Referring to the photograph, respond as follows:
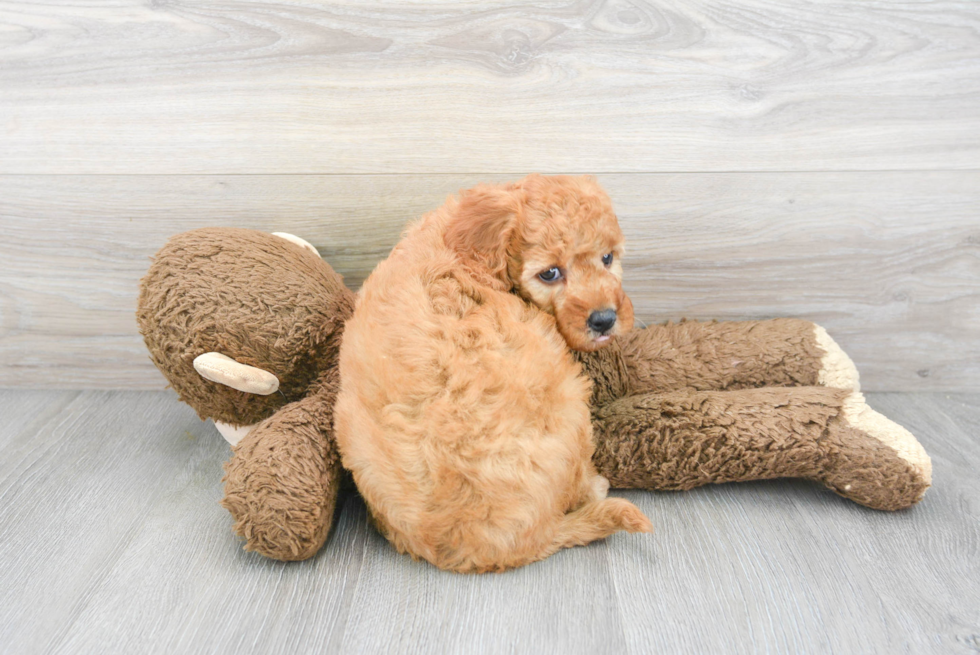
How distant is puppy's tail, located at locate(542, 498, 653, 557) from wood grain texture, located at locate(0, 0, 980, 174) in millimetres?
670

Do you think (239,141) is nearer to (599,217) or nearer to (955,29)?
(599,217)

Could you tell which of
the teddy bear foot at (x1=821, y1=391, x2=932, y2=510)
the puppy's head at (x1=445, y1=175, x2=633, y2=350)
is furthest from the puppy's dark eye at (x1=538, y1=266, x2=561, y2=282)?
the teddy bear foot at (x1=821, y1=391, x2=932, y2=510)

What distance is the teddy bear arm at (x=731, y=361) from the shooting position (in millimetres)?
1214

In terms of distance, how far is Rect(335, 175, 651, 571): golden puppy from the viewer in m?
0.87

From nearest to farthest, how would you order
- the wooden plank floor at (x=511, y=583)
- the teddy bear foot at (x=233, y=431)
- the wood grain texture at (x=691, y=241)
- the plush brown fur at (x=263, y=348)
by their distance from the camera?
1. the wooden plank floor at (x=511, y=583)
2. the plush brown fur at (x=263, y=348)
3. the teddy bear foot at (x=233, y=431)
4. the wood grain texture at (x=691, y=241)

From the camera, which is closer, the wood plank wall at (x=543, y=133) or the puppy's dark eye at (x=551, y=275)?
the puppy's dark eye at (x=551, y=275)

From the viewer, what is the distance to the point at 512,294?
3.19 ft

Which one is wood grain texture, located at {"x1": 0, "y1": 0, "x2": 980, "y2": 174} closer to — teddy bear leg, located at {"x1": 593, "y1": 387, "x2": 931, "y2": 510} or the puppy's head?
the puppy's head

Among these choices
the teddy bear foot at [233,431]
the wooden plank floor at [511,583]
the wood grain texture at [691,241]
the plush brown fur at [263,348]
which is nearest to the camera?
the wooden plank floor at [511,583]

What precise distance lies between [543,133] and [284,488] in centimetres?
81

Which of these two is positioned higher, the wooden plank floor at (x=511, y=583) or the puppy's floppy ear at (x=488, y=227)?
the puppy's floppy ear at (x=488, y=227)

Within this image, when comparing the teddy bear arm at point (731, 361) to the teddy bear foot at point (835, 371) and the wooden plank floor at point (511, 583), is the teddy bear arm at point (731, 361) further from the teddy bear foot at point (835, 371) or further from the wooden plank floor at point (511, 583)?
the wooden plank floor at point (511, 583)

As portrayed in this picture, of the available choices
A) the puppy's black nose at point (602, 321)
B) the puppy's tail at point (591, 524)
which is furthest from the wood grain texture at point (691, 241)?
the puppy's tail at point (591, 524)

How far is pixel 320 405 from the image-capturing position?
3.51 feet
